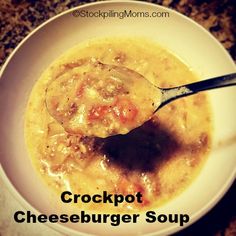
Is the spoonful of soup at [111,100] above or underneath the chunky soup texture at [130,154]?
above

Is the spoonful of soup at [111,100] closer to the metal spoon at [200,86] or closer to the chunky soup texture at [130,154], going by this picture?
the metal spoon at [200,86]

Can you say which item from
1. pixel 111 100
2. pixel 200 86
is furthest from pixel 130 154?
pixel 200 86

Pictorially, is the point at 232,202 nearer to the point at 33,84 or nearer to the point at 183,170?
the point at 183,170

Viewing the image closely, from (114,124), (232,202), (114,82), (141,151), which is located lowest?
(232,202)

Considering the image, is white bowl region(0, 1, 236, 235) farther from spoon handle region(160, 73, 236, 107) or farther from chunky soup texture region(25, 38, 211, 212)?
spoon handle region(160, 73, 236, 107)

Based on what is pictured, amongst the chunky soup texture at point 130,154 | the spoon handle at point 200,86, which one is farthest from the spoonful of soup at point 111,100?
the chunky soup texture at point 130,154

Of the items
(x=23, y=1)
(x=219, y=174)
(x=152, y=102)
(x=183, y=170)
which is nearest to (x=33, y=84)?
(x=23, y=1)
